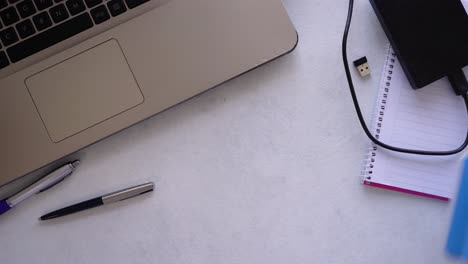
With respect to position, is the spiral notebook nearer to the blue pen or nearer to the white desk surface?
the white desk surface

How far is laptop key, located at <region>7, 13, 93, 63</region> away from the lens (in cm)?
52

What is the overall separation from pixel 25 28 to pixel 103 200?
0.73 ft

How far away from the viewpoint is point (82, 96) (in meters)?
0.53

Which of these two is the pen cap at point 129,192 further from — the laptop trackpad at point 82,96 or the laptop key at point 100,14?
the laptop key at point 100,14

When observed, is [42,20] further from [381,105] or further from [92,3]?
[381,105]

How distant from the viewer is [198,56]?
1.72ft

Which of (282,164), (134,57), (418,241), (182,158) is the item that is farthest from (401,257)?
(134,57)

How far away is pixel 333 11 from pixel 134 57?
0.84ft

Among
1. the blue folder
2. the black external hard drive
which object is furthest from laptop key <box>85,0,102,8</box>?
the blue folder

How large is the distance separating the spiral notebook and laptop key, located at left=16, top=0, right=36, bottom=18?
0.43 metres

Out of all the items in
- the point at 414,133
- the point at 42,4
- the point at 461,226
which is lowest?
the point at 461,226

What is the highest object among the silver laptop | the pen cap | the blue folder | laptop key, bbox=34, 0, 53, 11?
laptop key, bbox=34, 0, 53, 11

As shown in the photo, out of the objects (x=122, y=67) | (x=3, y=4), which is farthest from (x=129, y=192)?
(x=3, y=4)

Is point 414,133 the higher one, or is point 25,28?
point 25,28
